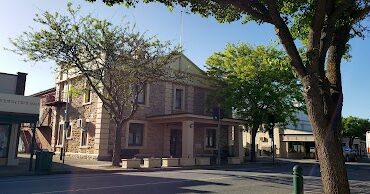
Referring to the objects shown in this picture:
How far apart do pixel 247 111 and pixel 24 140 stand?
892 inches

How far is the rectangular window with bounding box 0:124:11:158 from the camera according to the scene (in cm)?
2125

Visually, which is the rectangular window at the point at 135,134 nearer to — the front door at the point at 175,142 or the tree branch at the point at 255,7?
the front door at the point at 175,142

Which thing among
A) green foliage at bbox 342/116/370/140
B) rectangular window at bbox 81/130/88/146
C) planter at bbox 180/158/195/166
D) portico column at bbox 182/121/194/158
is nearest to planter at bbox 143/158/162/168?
planter at bbox 180/158/195/166

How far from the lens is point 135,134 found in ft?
95.8

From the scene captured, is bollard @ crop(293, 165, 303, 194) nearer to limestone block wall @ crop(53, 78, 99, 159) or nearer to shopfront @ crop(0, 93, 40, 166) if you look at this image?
shopfront @ crop(0, 93, 40, 166)

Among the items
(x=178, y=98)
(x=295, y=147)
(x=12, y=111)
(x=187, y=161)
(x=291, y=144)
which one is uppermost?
(x=178, y=98)

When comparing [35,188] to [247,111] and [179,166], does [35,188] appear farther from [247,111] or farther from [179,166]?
[247,111]

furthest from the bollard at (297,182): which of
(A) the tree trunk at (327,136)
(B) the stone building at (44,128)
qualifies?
(B) the stone building at (44,128)

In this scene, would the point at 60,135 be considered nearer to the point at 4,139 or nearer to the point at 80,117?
the point at 80,117

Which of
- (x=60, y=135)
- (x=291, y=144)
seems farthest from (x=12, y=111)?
(x=291, y=144)

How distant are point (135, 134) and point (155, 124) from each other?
6.15 feet

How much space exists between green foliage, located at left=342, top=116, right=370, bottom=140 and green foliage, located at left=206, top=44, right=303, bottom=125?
33.1 meters

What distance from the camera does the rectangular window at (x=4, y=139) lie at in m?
21.2

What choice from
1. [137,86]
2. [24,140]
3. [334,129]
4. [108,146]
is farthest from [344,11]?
[24,140]
